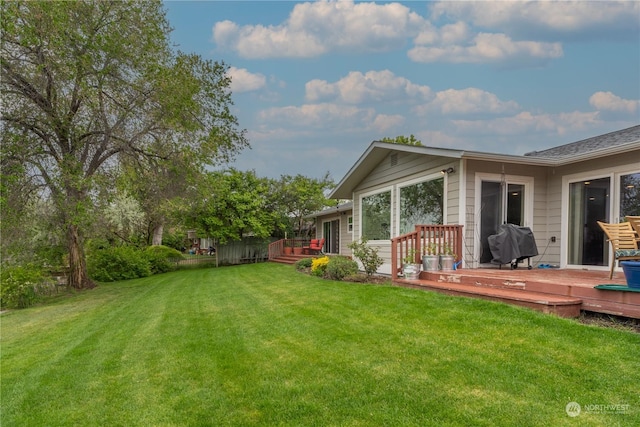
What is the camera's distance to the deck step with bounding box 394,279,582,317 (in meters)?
3.79

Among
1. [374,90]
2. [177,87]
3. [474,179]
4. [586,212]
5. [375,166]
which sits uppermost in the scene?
[374,90]

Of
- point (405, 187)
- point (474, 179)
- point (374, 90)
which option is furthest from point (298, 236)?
point (474, 179)

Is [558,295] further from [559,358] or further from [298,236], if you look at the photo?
[298,236]

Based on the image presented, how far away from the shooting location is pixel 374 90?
18.1 m

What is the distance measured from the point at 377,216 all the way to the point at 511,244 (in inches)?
155

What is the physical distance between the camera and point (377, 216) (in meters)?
9.77

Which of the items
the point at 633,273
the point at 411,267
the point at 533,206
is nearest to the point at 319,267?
the point at 411,267

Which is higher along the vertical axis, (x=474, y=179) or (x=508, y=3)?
(x=508, y=3)

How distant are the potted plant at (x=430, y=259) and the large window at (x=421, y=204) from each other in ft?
3.47

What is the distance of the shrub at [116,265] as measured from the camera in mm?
14945

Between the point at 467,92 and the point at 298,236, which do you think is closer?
the point at 467,92

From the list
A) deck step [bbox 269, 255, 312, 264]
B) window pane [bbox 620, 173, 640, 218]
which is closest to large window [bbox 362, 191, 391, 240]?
window pane [bbox 620, 173, 640, 218]

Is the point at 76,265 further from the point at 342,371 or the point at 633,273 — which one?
the point at 633,273

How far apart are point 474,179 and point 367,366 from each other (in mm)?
4790
